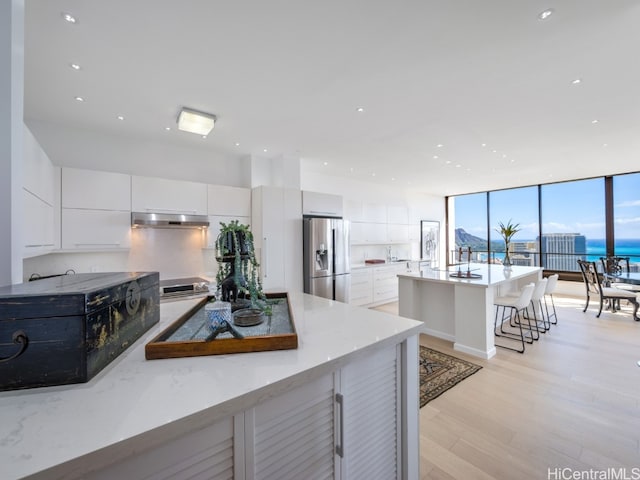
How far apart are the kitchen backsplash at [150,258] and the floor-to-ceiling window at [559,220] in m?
4.70

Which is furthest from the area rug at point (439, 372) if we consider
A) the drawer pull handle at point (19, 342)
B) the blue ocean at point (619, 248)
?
the blue ocean at point (619, 248)

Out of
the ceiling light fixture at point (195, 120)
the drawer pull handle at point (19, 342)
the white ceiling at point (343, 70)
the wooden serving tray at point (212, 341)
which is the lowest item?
the wooden serving tray at point (212, 341)

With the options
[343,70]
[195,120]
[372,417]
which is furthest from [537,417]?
[195,120]

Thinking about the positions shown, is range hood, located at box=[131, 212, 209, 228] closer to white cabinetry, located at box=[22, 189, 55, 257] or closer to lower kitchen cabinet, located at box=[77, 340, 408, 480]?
white cabinetry, located at box=[22, 189, 55, 257]

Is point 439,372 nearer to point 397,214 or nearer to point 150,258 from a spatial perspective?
point 150,258

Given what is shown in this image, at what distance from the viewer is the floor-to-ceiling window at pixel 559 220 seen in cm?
582

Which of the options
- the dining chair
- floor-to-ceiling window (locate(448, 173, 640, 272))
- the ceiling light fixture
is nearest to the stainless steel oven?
the ceiling light fixture

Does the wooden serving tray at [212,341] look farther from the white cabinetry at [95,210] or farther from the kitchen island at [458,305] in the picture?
the white cabinetry at [95,210]

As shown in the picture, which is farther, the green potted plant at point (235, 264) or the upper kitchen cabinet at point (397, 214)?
the upper kitchen cabinet at point (397, 214)

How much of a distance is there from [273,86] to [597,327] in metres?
5.47

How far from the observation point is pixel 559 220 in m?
6.67

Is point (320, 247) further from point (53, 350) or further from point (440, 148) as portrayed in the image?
point (53, 350)

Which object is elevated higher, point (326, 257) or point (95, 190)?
point (95, 190)

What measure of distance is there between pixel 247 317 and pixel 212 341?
0.78ft
